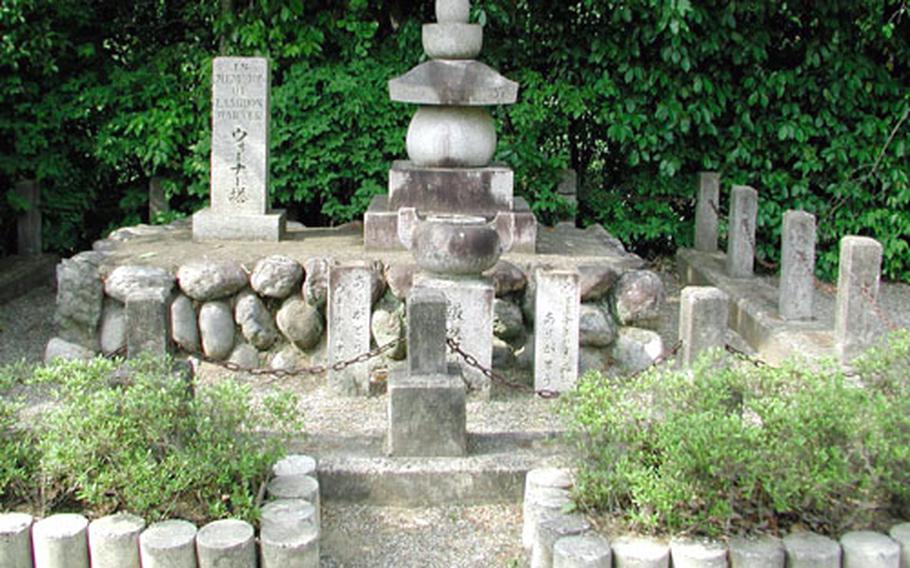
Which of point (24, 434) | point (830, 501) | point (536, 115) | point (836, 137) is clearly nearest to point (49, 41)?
point (536, 115)

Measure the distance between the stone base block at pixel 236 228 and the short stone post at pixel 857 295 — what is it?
12.8 feet

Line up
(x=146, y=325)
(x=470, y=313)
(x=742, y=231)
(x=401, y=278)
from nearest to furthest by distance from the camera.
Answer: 1. (x=146, y=325)
2. (x=470, y=313)
3. (x=401, y=278)
4. (x=742, y=231)

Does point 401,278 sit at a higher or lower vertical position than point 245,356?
higher

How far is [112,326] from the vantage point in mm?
7383

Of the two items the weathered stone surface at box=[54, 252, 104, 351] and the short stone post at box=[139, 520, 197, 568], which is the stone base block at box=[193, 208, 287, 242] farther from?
the short stone post at box=[139, 520, 197, 568]

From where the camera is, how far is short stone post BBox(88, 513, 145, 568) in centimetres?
423

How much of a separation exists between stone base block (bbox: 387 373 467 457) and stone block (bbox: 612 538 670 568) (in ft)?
Result: 4.43

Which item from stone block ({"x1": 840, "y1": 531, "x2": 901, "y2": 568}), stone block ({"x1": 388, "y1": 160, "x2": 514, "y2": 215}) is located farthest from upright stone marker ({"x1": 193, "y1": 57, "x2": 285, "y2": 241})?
stone block ({"x1": 840, "y1": 531, "x2": 901, "y2": 568})

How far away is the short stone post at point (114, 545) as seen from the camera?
167 inches

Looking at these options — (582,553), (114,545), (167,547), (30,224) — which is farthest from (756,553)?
(30,224)

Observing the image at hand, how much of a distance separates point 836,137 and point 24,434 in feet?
25.5

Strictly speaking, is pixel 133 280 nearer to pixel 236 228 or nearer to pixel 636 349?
pixel 236 228

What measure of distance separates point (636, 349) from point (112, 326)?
3381 millimetres

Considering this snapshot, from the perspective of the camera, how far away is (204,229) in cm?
823
